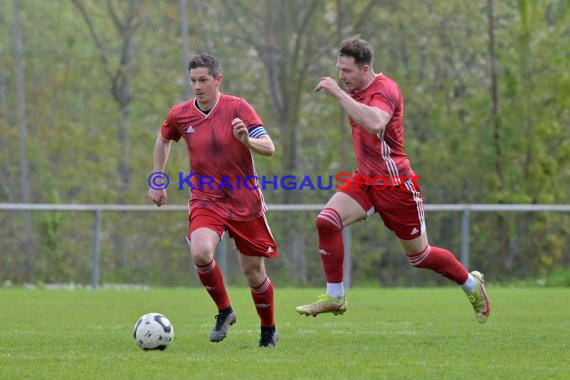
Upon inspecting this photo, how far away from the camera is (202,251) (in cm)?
784

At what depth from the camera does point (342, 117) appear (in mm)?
22250

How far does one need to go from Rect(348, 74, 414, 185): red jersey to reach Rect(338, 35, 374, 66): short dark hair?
220 millimetres

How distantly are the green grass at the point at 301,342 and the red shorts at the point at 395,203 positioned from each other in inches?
35.5

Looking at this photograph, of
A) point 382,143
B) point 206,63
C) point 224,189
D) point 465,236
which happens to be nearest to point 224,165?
point 224,189

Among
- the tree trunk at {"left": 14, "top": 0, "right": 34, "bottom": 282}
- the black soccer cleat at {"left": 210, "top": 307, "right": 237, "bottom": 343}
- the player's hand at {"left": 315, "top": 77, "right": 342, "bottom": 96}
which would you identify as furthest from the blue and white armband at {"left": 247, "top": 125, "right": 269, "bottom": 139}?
the tree trunk at {"left": 14, "top": 0, "right": 34, "bottom": 282}

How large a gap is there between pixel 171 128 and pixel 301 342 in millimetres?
1891

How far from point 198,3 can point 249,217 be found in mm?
17798

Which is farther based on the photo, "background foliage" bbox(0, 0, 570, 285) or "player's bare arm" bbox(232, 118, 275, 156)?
"background foliage" bbox(0, 0, 570, 285)

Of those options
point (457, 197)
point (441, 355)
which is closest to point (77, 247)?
point (457, 197)

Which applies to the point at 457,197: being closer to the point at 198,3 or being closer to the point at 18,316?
the point at 198,3

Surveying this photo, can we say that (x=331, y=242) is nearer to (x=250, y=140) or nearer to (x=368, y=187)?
(x=368, y=187)

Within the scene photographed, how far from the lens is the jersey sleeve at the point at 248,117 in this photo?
8148mm

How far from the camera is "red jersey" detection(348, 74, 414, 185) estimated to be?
27.8 feet

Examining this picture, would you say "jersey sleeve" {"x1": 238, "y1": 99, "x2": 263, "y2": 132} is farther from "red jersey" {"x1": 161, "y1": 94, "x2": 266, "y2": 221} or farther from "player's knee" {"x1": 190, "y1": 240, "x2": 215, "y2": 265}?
"player's knee" {"x1": 190, "y1": 240, "x2": 215, "y2": 265}
